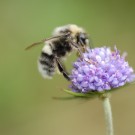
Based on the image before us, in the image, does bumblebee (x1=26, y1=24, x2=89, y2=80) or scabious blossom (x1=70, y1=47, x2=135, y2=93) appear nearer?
scabious blossom (x1=70, y1=47, x2=135, y2=93)

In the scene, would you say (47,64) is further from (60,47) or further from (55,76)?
(55,76)

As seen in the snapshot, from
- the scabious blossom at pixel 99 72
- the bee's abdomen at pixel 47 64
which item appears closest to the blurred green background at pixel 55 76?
the bee's abdomen at pixel 47 64

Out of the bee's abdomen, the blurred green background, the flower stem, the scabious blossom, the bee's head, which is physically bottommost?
the flower stem

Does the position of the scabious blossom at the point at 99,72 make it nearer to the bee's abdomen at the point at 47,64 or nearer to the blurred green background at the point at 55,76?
the bee's abdomen at the point at 47,64

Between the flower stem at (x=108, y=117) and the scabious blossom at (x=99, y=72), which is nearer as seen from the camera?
the flower stem at (x=108, y=117)

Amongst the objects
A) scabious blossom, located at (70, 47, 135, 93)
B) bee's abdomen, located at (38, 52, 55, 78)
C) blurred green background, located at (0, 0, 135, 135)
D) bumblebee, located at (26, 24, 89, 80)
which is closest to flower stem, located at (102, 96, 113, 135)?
scabious blossom, located at (70, 47, 135, 93)

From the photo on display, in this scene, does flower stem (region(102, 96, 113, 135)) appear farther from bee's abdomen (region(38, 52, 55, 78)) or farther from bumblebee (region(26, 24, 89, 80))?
bee's abdomen (region(38, 52, 55, 78))
